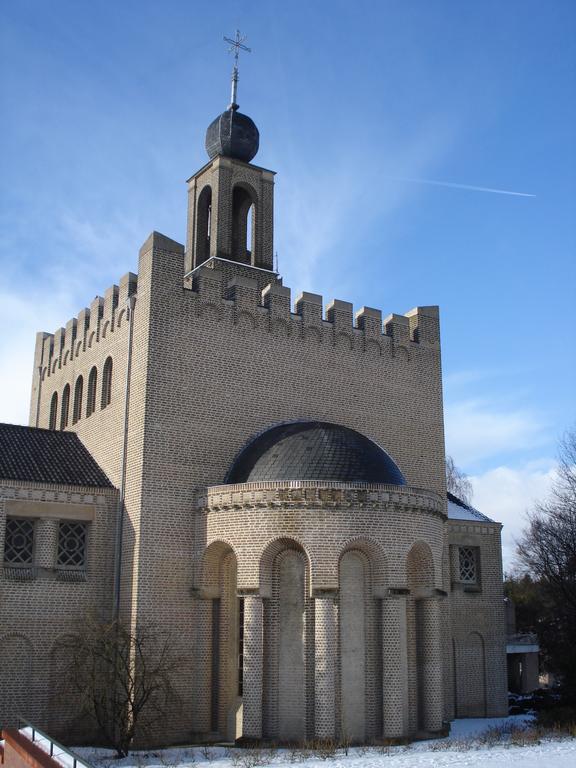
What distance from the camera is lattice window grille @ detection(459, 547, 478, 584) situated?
28.9 meters

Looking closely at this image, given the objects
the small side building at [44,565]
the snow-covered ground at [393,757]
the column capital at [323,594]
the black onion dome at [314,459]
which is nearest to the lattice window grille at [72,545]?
the small side building at [44,565]

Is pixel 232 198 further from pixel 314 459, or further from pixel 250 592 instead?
pixel 250 592

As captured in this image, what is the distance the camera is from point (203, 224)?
30391 mm

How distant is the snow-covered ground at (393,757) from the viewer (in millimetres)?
16266

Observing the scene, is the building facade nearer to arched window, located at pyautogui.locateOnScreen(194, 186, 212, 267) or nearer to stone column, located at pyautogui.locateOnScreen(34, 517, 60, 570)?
stone column, located at pyautogui.locateOnScreen(34, 517, 60, 570)

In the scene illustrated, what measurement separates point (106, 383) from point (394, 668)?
40.9 ft

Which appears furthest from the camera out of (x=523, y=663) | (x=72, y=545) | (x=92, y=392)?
(x=523, y=663)

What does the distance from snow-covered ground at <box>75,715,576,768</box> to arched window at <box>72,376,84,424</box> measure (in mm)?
11503

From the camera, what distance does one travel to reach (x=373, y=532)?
2117cm

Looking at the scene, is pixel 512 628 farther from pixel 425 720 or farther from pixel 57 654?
pixel 57 654

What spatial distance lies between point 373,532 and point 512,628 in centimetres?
2846

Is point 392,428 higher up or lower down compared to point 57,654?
higher up

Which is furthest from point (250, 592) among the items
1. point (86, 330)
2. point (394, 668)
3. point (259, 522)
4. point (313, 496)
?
point (86, 330)

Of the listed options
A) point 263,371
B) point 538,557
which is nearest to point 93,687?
point 263,371
